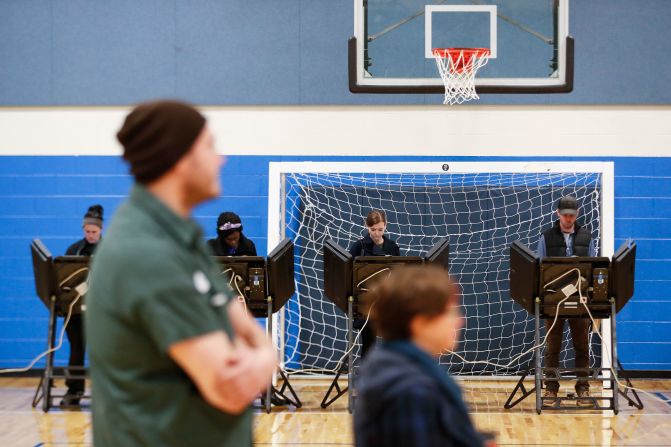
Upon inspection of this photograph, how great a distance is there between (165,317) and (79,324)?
21.9ft

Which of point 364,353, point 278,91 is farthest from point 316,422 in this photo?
point 278,91

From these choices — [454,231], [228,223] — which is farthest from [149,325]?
[454,231]

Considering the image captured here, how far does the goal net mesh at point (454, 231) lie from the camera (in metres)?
9.01

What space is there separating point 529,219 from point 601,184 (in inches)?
35.1

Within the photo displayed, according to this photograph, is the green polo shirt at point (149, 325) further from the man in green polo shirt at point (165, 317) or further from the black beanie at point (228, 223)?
the black beanie at point (228, 223)

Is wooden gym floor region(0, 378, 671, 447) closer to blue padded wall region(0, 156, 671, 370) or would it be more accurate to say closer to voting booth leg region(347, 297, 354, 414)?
voting booth leg region(347, 297, 354, 414)

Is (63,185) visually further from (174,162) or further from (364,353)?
(174,162)

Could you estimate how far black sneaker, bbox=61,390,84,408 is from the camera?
24.3 feet

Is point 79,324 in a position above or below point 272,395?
above

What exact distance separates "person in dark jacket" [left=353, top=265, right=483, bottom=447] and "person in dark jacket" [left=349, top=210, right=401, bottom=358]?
5.75 meters

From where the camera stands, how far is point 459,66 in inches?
300

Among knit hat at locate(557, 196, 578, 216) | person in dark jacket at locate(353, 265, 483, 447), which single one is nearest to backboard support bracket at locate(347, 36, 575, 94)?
knit hat at locate(557, 196, 578, 216)

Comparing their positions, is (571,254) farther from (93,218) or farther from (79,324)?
(79,324)

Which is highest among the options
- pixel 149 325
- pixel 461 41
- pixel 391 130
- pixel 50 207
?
pixel 461 41
